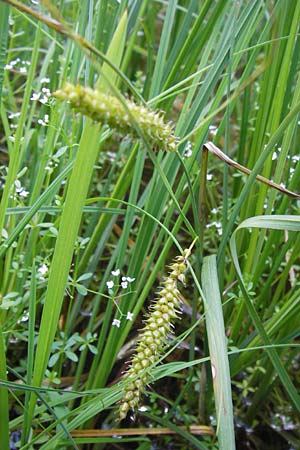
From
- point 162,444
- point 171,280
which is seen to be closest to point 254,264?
point 162,444

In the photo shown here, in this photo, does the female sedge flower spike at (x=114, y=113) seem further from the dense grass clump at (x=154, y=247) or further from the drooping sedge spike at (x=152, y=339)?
the drooping sedge spike at (x=152, y=339)

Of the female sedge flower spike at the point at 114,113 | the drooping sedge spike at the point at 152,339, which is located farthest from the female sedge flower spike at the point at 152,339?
the female sedge flower spike at the point at 114,113

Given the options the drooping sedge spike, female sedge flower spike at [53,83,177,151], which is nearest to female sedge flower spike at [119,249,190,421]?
the drooping sedge spike

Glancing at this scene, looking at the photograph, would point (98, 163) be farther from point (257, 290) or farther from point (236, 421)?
point (236, 421)

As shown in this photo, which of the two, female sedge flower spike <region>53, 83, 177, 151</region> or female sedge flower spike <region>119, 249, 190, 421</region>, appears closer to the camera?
female sedge flower spike <region>53, 83, 177, 151</region>

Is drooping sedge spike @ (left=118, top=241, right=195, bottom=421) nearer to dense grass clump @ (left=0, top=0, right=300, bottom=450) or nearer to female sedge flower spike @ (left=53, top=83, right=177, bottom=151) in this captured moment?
dense grass clump @ (left=0, top=0, right=300, bottom=450)

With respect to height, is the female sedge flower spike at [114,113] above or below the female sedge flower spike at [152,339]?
above

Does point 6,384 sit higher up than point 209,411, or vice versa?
point 6,384

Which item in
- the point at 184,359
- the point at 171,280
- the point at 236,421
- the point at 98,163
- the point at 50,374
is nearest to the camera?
the point at 171,280

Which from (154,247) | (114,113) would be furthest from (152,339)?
(154,247)
